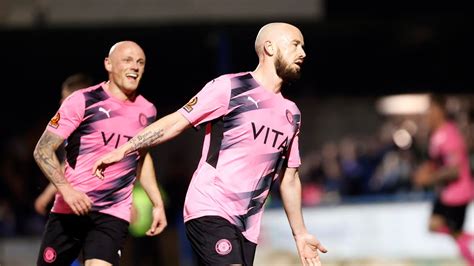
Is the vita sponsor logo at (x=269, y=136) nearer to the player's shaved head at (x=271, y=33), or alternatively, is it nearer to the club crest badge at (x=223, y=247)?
the player's shaved head at (x=271, y=33)

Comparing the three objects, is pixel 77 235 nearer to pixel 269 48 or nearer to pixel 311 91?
pixel 269 48

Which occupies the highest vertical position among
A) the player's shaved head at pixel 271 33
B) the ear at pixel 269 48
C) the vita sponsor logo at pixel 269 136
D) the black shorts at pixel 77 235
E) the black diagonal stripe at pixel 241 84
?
the player's shaved head at pixel 271 33

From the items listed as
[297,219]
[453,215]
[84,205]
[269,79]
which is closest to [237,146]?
[269,79]

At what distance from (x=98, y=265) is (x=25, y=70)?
13.4 m

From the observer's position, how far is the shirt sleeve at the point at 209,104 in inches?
293

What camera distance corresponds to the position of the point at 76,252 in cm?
885

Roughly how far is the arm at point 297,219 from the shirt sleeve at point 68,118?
1.68 meters

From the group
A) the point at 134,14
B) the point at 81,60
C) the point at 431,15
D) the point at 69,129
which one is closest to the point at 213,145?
the point at 69,129

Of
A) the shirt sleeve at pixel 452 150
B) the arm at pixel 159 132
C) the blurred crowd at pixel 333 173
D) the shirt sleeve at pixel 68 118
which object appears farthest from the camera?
the blurred crowd at pixel 333 173

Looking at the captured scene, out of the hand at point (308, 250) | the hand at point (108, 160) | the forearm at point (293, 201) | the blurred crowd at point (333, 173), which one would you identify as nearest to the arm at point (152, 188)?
the forearm at point (293, 201)

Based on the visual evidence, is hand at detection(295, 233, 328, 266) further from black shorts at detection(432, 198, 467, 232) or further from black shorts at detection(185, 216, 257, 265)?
black shorts at detection(432, 198, 467, 232)

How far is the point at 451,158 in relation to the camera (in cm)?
1386

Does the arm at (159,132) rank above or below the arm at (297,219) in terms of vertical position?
above

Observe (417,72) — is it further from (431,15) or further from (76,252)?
(76,252)
